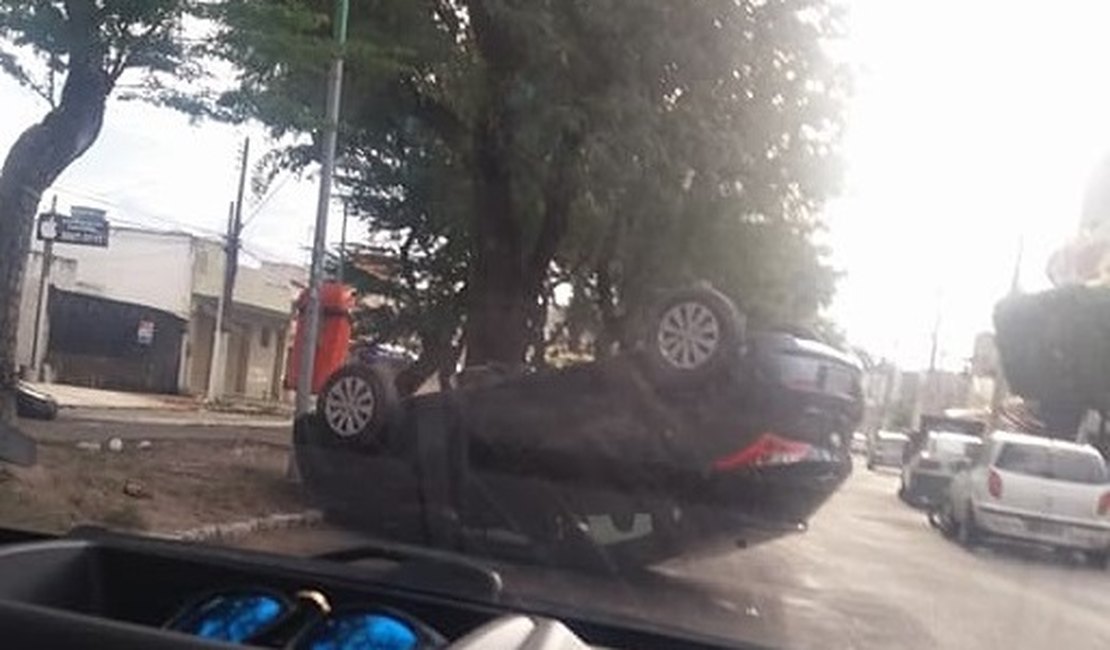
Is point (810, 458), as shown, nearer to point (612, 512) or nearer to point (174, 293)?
point (612, 512)

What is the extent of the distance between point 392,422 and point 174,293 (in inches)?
979

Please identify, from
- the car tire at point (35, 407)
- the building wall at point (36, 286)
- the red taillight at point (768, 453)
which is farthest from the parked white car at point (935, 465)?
the building wall at point (36, 286)

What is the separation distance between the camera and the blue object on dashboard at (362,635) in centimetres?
291

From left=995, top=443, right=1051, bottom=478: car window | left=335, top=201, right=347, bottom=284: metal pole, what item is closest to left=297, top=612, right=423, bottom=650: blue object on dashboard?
left=995, top=443, right=1051, bottom=478: car window

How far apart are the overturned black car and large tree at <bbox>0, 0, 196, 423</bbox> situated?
2.09 m

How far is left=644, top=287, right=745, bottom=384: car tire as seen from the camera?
384 inches

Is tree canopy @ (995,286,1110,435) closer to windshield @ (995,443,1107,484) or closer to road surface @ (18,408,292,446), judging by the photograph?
windshield @ (995,443,1107,484)

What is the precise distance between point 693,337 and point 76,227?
587 cm

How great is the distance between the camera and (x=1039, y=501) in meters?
15.8

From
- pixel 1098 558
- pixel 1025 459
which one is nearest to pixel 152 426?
pixel 1025 459

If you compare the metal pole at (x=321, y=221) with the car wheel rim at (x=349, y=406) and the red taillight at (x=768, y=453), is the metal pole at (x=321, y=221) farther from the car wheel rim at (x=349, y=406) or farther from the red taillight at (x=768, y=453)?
the red taillight at (x=768, y=453)

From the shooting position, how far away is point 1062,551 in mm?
15867

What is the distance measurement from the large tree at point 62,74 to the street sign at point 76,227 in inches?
73.8

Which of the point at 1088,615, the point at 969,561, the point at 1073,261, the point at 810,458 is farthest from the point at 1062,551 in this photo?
the point at 1073,261
